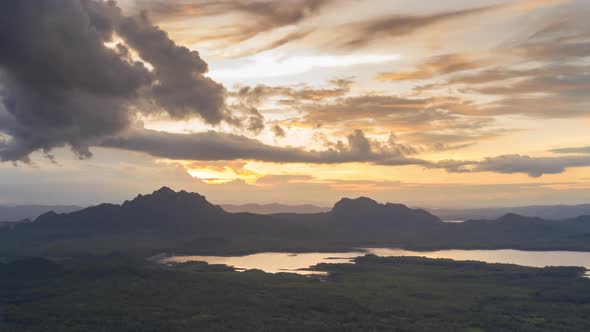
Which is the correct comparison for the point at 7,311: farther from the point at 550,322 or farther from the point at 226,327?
the point at 550,322

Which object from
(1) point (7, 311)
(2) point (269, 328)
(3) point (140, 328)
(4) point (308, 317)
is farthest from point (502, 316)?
(1) point (7, 311)

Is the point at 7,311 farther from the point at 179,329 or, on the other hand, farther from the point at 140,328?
the point at 179,329

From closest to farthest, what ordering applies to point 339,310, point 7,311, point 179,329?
point 179,329 → point 7,311 → point 339,310

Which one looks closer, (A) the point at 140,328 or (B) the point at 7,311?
(A) the point at 140,328

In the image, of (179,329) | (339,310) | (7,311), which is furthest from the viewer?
(339,310)

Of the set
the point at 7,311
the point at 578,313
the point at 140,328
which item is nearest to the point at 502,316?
the point at 578,313

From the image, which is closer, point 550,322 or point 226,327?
→ point 226,327

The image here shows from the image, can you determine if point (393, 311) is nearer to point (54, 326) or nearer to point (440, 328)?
point (440, 328)
